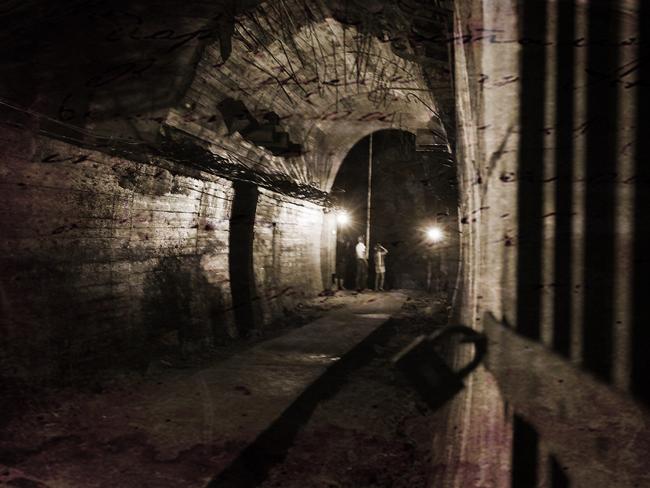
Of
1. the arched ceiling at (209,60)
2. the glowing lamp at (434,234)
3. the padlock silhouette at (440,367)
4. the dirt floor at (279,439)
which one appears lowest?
the dirt floor at (279,439)

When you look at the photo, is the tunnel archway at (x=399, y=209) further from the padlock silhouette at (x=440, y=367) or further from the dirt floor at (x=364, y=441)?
the padlock silhouette at (x=440, y=367)

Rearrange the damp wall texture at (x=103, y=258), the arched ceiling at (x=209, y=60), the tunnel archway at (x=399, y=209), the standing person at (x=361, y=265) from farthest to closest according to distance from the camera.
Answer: the tunnel archway at (x=399, y=209)
the standing person at (x=361, y=265)
the arched ceiling at (x=209, y=60)
the damp wall texture at (x=103, y=258)

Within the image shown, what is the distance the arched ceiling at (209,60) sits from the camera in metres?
5.00

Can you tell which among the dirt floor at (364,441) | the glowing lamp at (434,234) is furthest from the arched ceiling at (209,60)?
the glowing lamp at (434,234)

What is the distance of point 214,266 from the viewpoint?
26.5 feet

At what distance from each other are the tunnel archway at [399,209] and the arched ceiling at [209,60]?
711cm

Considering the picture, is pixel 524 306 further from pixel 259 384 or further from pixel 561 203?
pixel 259 384

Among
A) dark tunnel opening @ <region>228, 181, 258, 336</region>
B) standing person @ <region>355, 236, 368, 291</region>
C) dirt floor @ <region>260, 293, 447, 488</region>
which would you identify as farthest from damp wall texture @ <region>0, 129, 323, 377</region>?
standing person @ <region>355, 236, 368, 291</region>

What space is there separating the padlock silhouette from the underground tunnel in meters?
0.02

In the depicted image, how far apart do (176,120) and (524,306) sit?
6704mm

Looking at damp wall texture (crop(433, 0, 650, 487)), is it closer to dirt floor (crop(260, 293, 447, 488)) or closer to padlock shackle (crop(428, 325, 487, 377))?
padlock shackle (crop(428, 325, 487, 377))

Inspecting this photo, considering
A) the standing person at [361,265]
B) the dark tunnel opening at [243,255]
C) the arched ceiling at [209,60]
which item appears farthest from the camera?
the standing person at [361,265]

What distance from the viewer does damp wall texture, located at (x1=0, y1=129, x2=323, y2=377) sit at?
4711 millimetres

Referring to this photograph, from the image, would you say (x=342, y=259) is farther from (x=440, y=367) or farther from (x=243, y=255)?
(x=440, y=367)
